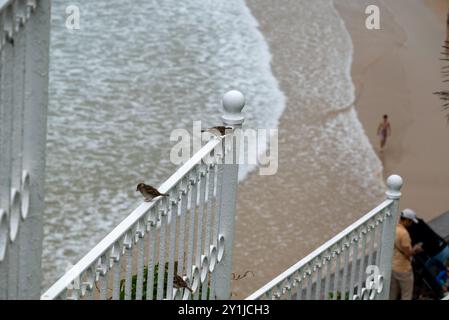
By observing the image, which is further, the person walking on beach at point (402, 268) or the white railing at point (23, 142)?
the person walking on beach at point (402, 268)

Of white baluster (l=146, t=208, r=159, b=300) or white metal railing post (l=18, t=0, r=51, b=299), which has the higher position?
white metal railing post (l=18, t=0, r=51, b=299)

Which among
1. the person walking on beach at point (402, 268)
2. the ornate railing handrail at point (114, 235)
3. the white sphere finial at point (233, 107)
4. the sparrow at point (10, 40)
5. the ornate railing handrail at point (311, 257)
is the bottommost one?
the person walking on beach at point (402, 268)

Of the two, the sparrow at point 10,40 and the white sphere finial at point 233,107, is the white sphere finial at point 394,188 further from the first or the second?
the sparrow at point 10,40

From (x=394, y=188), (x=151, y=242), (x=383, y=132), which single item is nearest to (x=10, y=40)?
(x=151, y=242)

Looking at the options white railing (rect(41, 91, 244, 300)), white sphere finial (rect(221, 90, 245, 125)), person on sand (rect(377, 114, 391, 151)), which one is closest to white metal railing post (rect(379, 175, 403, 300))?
white railing (rect(41, 91, 244, 300))

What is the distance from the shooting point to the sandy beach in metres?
13.6

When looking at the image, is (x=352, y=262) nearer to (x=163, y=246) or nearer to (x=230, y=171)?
(x=230, y=171)

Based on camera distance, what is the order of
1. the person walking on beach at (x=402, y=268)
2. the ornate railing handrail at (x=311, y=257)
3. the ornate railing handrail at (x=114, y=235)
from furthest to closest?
the person walking on beach at (x=402, y=268)
the ornate railing handrail at (x=311, y=257)
the ornate railing handrail at (x=114, y=235)

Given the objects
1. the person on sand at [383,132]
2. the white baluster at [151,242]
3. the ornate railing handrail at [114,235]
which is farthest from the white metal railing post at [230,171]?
the person on sand at [383,132]

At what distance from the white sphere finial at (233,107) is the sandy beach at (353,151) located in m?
6.71

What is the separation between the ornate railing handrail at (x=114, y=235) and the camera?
3500mm

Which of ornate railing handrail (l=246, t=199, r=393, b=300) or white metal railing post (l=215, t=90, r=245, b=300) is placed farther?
ornate railing handrail (l=246, t=199, r=393, b=300)

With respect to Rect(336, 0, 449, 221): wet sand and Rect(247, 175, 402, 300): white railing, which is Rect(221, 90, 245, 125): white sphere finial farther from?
Rect(336, 0, 449, 221): wet sand
